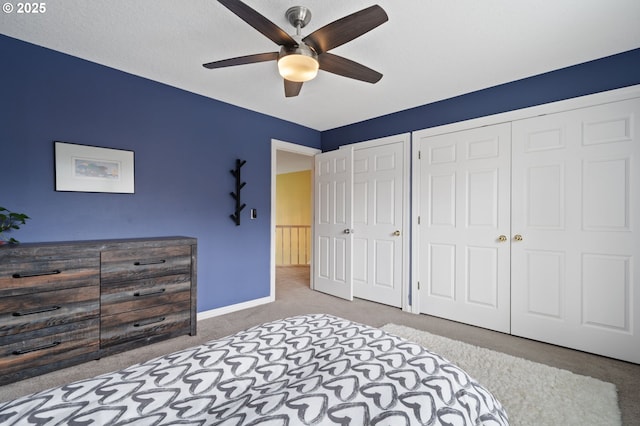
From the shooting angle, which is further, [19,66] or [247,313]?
[247,313]

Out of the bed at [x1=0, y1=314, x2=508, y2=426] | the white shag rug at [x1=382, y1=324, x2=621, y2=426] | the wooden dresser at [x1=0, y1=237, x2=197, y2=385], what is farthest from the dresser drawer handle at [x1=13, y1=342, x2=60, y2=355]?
the white shag rug at [x1=382, y1=324, x2=621, y2=426]

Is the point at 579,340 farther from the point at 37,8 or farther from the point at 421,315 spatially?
the point at 37,8

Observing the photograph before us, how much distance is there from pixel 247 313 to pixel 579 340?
3266 mm

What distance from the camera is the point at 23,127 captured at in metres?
2.31

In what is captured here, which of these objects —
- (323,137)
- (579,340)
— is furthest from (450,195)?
(323,137)

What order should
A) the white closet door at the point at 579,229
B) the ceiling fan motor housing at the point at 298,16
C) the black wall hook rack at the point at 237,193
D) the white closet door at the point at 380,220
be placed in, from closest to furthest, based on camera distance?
the ceiling fan motor housing at the point at 298,16 < the white closet door at the point at 579,229 < the black wall hook rack at the point at 237,193 < the white closet door at the point at 380,220

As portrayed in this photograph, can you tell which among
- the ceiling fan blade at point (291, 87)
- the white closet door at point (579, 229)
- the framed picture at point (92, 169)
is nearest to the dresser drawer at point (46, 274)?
the framed picture at point (92, 169)

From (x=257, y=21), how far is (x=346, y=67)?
70 cm

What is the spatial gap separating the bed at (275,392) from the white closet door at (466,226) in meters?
2.28

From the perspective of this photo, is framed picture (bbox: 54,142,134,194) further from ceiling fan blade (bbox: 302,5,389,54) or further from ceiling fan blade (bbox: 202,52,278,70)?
ceiling fan blade (bbox: 302,5,389,54)

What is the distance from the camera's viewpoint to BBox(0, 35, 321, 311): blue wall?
232cm

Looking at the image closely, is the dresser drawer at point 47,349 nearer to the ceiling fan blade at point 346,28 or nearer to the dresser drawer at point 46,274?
the dresser drawer at point 46,274

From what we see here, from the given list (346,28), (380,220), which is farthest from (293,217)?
(346,28)

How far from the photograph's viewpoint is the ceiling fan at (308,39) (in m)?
1.53
